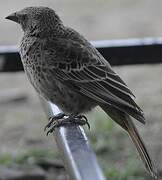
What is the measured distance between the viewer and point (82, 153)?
3.68 metres

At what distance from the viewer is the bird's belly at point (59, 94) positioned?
513cm

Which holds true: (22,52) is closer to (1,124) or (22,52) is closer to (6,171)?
(6,171)

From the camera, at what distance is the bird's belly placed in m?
5.13

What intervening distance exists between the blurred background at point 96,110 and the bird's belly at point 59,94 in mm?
1935

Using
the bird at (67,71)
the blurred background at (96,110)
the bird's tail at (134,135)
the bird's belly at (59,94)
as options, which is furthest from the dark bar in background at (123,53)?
the bird's tail at (134,135)

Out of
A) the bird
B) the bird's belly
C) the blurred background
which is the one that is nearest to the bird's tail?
the bird

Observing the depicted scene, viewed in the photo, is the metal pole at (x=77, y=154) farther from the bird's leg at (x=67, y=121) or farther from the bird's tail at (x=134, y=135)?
the bird's tail at (x=134, y=135)

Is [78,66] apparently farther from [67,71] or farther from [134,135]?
[134,135]

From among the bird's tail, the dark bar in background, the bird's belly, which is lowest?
the dark bar in background

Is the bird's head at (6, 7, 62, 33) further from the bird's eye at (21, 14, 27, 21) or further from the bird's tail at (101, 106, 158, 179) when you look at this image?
the bird's tail at (101, 106, 158, 179)

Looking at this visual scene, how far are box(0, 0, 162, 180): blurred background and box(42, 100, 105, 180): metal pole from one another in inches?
111

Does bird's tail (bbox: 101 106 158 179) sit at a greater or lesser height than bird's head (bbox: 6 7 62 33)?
lesser

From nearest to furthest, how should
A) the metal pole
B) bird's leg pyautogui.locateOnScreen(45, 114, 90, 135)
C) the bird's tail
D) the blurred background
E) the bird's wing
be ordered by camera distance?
the metal pole, the bird's tail, bird's leg pyautogui.locateOnScreen(45, 114, 90, 135), the bird's wing, the blurred background

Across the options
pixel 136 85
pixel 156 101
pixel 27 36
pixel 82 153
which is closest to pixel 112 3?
pixel 136 85
